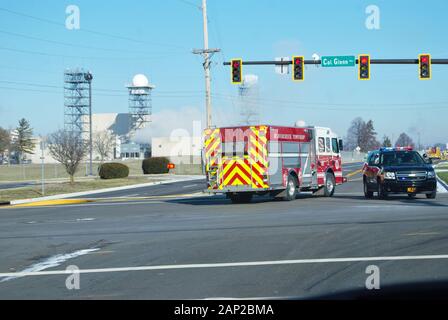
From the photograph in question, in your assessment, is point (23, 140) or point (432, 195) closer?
point (432, 195)

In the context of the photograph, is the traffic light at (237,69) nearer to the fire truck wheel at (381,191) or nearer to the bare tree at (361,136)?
the fire truck wheel at (381,191)

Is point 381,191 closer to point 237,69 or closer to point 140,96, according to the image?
point 237,69

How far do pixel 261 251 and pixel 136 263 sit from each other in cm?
228

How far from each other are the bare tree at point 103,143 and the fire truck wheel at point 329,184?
7218cm

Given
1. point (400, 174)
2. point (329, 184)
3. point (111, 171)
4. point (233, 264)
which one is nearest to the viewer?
point (233, 264)

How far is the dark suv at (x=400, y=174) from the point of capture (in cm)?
2148

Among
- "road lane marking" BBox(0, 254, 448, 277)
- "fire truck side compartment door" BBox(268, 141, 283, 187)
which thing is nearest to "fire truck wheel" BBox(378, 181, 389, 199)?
"fire truck side compartment door" BBox(268, 141, 283, 187)

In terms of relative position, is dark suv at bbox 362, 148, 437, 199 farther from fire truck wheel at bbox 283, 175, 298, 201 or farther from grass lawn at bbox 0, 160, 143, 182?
grass lawn at bbox 0, 160, 143, 182

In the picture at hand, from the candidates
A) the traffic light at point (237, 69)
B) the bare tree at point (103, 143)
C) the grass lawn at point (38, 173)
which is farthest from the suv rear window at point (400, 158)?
the bare tree at point (103, 143)

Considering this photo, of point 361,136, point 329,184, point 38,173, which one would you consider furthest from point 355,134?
point 329,184

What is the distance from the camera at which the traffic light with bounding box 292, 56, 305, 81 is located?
29.8 meters

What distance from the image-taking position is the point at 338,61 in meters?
29.8

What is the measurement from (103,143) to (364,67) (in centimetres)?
7272
